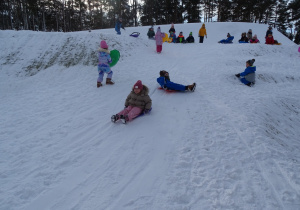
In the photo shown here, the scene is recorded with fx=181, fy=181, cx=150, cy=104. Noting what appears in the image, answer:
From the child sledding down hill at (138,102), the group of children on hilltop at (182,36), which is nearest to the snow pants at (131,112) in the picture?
the child sledding down hill at (138,102)

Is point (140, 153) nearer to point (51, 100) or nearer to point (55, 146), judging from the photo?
point (55, 146)

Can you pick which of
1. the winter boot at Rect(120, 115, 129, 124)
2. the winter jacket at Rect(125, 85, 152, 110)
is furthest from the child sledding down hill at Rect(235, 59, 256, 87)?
the winter boot at Rect(120, 115, 129, 124)

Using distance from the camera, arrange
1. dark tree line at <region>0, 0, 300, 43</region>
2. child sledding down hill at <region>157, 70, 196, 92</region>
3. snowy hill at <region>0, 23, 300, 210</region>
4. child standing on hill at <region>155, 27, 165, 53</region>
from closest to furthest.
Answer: snowy hill at <region>0, 23, 300, 210</region> < child sledding down hill at <region>157, 70, 196, 92</region> < child standing on hill at <region>155, 27, 165, 53</region> < dark tree line at <region>0, 0, 300, 43</region>

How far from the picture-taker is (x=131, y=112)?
4.69 m

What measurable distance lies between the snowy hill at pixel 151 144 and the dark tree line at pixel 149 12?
33.8 metres

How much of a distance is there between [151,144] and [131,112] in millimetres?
1225

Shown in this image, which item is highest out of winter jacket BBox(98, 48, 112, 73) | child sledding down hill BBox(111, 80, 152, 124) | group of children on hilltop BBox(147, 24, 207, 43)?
group of children on hilltop BBox(147, 24, 207, 43)

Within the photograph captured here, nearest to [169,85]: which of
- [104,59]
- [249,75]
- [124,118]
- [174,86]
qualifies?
[174,86]

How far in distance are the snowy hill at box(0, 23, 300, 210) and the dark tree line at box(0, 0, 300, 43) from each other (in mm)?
33791

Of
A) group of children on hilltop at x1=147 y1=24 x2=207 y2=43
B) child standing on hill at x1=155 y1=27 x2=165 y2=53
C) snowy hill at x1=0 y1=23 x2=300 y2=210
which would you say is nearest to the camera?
snowy hill at x1=0 y1=23 x2=300 y2=210

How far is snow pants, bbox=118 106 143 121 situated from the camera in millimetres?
4652

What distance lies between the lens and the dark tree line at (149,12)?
35.6m

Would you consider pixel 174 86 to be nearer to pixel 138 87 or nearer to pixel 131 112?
pixel 138 87

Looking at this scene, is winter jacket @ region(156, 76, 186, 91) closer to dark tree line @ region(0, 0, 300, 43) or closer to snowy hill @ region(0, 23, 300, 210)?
snowy hill @ region(0, 23, 300, 210)
